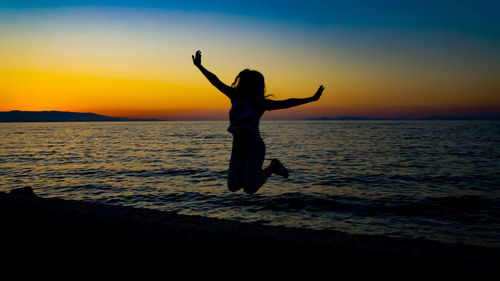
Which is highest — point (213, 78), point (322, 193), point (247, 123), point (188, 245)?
point (213, 78)

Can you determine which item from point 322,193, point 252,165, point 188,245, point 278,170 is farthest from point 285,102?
point 322,193

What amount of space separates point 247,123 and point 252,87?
0.57m

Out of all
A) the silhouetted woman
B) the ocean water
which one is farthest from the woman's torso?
the ocean water

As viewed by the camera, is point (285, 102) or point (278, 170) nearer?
point (285, 102)

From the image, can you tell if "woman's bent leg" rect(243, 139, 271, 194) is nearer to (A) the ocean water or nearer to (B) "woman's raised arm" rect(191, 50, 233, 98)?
(B) "woman's raised arm" rect(191, 50, 233, 98)

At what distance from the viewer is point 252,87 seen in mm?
4609

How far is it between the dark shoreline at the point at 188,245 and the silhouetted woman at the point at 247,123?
2.34ft

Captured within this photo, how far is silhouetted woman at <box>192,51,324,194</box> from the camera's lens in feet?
14.8

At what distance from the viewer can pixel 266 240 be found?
3.56 m

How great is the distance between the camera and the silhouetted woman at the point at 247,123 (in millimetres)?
4512

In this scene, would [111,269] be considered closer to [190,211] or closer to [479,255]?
[479,255]

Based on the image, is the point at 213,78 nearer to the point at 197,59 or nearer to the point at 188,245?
the point at 197,59

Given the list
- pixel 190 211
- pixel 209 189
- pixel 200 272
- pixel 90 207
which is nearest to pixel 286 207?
pixel 190 211

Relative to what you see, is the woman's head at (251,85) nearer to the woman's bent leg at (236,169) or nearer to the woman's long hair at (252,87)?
the woman's long hair at (252,87)
